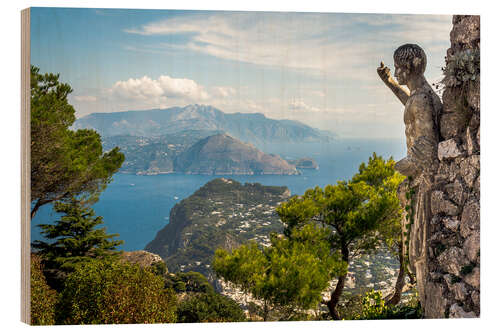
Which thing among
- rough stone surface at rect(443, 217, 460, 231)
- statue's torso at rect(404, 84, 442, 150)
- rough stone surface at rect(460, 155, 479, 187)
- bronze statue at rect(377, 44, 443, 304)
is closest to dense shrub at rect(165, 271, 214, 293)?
bronze statue at rect(377, 44, 443, 304)

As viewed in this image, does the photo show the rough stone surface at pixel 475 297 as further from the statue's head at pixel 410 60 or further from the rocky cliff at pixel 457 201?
the statue's head at pixel 410 60

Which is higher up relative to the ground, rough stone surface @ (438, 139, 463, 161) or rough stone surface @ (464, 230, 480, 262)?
rough stone surface @ (438, 139, 463, 161)

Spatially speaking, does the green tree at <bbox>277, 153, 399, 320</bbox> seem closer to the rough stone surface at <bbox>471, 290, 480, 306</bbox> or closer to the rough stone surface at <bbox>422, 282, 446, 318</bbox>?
the rough stone surface at <bbox>422, 282, 446, 318</bbox>

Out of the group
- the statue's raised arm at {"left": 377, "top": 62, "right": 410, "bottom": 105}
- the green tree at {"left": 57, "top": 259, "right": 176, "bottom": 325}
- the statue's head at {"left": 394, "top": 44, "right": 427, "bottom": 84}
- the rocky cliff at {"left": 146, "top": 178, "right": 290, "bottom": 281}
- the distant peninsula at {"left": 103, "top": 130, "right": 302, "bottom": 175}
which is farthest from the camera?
the distant peninsula at {"left": 103, "top": 130, "right": 302, "bottom": 175}

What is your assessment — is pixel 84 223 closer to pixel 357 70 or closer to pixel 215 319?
pixel 215 319

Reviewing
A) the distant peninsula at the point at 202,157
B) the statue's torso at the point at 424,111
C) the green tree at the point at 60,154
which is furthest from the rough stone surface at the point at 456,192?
the green tree at the point at 60,154

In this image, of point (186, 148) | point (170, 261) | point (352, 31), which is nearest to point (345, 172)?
point (352, 31)

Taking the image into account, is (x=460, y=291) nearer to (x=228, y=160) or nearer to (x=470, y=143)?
(x=470, y=143)
